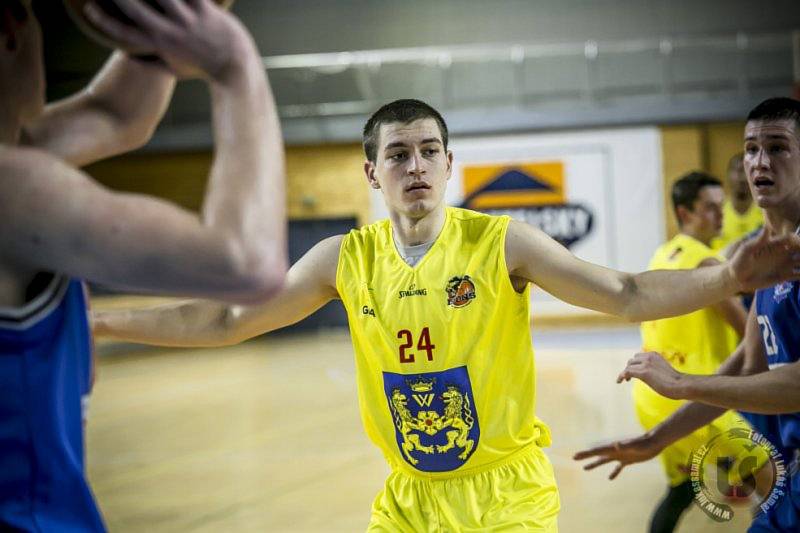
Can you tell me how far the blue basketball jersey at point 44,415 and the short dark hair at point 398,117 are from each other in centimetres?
210

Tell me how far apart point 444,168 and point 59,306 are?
2.21m

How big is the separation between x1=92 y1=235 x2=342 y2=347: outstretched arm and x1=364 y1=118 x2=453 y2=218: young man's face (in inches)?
11.8

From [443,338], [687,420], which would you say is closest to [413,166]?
[443,338]

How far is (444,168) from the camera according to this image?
145 inches

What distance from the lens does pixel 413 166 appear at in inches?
141

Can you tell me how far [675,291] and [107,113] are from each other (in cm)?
181

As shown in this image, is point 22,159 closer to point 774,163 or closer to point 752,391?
point 752,391

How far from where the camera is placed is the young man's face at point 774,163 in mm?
3691

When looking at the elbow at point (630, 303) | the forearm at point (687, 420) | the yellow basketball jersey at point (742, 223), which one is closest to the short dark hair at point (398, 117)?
the elbow at point (630, 303)

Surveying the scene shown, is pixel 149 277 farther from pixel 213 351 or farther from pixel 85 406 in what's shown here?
pixel 213 351

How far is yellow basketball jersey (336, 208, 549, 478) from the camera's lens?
10.9 ft

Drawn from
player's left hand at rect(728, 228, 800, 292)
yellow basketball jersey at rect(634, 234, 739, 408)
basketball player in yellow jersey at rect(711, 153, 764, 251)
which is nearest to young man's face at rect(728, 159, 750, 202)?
basketball player in yellow jersey at rect(711, 153, 764, 251)

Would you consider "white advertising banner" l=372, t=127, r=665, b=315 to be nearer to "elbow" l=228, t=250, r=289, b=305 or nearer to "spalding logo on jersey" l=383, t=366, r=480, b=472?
"spalding logo on jersey" l=383, t=366, r=480, b=472

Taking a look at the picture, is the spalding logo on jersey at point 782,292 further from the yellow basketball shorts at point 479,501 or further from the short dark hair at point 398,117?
the short dark hair at point 398,117
